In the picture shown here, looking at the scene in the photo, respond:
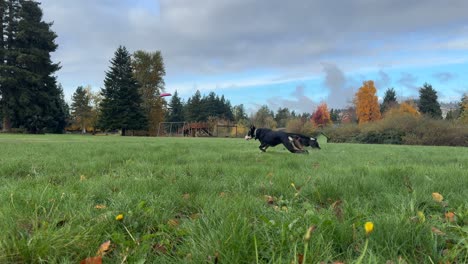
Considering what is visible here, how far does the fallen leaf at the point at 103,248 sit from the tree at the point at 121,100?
159 feet

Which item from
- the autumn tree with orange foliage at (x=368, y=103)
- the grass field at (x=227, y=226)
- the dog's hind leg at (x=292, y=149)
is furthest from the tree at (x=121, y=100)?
the grass field at (x=227, y=226)

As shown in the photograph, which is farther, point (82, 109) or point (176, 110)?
point (176, 110)

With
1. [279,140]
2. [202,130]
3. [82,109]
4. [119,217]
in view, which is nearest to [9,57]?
[202,130]

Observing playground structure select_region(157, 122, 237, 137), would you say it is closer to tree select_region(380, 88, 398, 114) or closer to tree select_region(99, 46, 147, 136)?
tree select_region(99, 46, 147, 136)

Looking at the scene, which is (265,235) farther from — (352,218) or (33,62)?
(33,62)

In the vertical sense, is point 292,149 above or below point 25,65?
below

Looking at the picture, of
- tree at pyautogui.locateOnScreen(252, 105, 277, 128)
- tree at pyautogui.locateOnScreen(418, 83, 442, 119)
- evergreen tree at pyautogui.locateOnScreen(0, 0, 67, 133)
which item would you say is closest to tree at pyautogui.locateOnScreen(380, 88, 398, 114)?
tree at pyautogui.locateOnScreen(418, 83, 442, 119)

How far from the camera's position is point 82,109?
71.5 metres

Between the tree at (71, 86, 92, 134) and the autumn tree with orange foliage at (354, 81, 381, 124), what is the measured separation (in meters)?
54.8

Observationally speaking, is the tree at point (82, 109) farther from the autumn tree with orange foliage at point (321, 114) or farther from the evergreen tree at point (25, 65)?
the autumn tree with orange foliage at point (321, 114)

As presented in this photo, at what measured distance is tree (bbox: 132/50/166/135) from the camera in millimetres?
55656

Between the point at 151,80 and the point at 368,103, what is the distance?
4274 cm

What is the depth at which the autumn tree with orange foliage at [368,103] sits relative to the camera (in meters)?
69.4

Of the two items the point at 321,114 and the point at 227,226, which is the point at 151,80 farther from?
the point at 227,226
